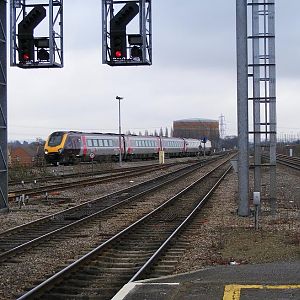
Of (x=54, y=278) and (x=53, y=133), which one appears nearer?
(x=54, y=278)

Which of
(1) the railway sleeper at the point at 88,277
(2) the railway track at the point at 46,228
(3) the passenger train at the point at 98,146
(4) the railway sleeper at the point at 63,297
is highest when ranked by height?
(3) the passenger train at the point at 98,146

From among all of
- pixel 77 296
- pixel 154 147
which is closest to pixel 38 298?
pixel 77 296

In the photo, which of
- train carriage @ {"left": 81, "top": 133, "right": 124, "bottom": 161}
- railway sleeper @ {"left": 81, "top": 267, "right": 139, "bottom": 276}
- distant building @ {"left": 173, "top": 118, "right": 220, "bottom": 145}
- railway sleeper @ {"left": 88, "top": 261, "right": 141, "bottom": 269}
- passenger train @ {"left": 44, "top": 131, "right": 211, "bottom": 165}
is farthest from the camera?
distant building @ {"left": 173, "top": 118, "right": 220, "bottom": 145}

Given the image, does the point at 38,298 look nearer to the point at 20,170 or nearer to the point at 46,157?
the point at 20,170

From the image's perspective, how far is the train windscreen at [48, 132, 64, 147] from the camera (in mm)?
47000

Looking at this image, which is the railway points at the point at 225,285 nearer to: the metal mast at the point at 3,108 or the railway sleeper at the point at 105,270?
the railway sleeper at the point at 105,270

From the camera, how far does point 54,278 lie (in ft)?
26.3

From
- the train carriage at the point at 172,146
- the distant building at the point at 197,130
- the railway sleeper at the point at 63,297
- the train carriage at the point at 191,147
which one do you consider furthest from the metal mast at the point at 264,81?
the distant building at the point at 197,130

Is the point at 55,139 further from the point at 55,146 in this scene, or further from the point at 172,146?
the point at 172,146

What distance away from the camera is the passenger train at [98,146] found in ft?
155

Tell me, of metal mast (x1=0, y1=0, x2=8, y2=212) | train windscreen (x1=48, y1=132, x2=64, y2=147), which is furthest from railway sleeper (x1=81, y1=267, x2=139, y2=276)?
train windscreen (x1=48, y1=132, x2=64, y2=147)

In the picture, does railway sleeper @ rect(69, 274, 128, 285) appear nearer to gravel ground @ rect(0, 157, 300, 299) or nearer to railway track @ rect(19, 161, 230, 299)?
railway track @ rect(19, 161, 230, 299)

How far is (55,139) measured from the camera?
47.5 meters

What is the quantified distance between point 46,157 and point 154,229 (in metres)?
35.9
